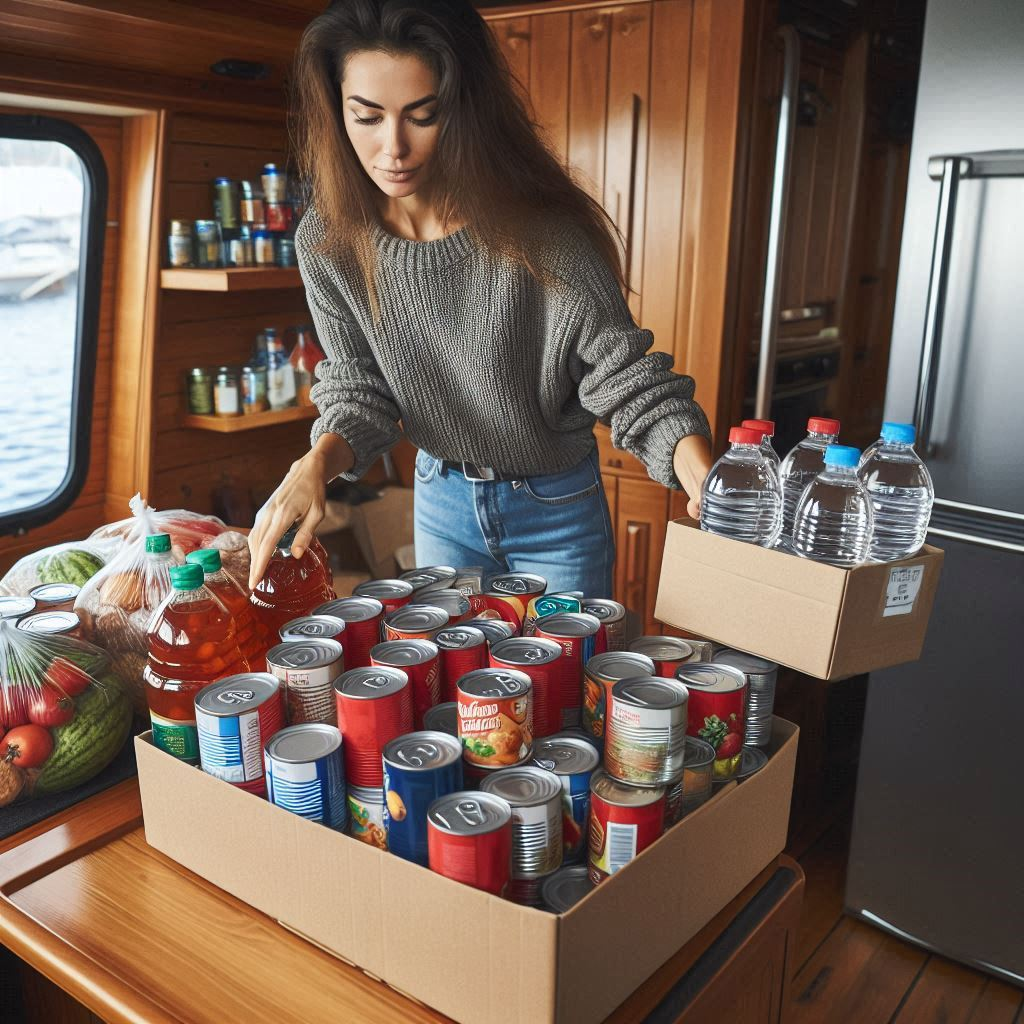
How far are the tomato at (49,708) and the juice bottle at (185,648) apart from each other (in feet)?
0.42

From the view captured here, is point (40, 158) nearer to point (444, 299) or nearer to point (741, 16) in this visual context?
point (444, 299)

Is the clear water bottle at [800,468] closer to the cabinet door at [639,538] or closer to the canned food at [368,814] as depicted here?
the canned food at [368,814]

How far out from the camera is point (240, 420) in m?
2.73

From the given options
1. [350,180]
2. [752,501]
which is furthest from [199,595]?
[350,180]

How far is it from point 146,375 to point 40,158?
56cm

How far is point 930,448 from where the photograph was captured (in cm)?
194

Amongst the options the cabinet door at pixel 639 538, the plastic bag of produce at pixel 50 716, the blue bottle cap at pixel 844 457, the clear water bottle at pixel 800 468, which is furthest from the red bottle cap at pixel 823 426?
the cabinet door at pixel 639 538

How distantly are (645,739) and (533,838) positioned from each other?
0.44 ft

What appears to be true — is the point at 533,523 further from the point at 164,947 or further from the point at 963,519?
the point at 164,947

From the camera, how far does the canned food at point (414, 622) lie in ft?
3.63

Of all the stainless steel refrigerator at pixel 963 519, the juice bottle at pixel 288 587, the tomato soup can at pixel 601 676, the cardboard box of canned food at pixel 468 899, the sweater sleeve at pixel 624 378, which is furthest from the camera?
the stainless steel refrigerator at pixel 963 519

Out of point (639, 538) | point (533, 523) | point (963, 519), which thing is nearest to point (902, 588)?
point (533, 523)

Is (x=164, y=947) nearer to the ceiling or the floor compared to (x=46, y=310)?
nearer to the floor

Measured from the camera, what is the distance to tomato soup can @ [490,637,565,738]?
1008 millimetres
